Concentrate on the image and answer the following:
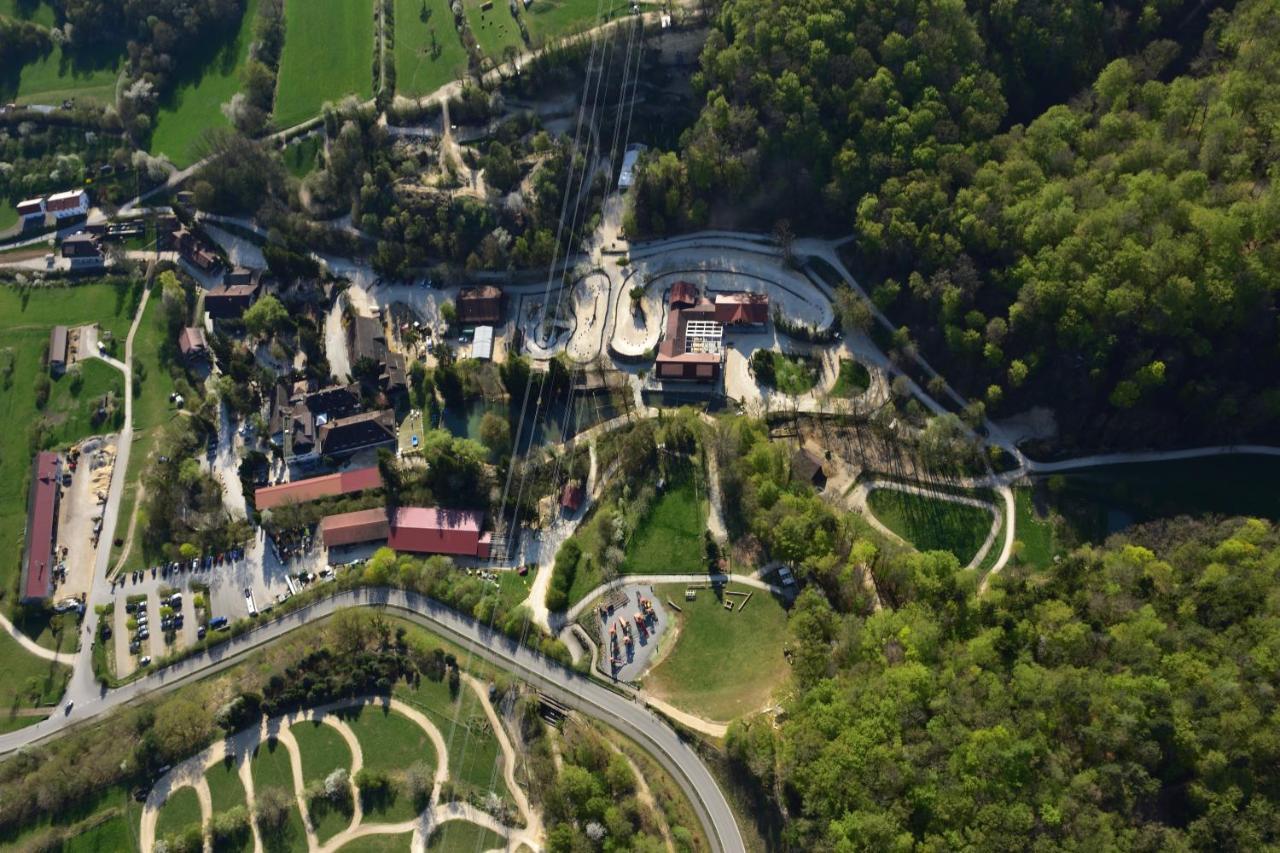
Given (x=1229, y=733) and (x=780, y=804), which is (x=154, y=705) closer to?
(x=780, y=804)

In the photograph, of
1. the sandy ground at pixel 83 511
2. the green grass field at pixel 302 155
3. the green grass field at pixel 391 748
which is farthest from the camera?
the green grass field at pixel 302 155

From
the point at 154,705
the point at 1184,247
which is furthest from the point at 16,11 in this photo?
the point at 1184,247

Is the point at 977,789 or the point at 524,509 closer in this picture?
the point at 977,789

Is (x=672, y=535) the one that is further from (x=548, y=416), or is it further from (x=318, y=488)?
(x=318, y=488)

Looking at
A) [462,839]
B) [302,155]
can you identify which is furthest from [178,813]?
[302,155]

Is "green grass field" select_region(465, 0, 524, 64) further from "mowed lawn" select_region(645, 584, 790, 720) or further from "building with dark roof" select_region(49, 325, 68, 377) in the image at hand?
"mowed lawn" select_region(645, 584, 790, 720)

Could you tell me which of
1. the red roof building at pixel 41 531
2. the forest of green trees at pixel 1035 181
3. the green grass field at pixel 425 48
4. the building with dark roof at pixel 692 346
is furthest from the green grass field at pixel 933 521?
the red roof building at pixel 41 531

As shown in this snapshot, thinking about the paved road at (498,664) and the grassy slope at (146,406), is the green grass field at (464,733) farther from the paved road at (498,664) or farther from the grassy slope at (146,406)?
the grassy slope at (146,406)
